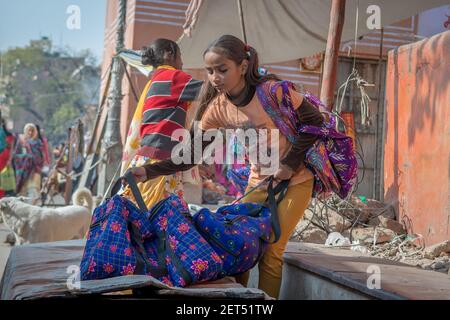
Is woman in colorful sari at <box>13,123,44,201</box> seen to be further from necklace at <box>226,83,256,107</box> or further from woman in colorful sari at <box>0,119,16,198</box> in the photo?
necklace at <box>226,83,256,107</box>

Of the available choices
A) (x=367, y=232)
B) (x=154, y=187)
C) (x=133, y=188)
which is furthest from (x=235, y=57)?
(x=367, y=232)

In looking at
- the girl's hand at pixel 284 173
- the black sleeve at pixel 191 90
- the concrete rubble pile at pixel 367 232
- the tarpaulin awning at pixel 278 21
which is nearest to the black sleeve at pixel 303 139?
the girl's hand at pixel 284 173

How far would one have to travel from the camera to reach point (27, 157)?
12438mm

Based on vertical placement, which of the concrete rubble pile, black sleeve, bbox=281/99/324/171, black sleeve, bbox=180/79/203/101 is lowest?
the concrete rubble pile

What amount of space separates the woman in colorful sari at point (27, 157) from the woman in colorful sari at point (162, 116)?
8.40 meters

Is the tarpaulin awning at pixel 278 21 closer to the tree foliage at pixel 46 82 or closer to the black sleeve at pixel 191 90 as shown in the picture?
the black sleeve at pixel 191 90

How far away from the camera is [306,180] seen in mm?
3477

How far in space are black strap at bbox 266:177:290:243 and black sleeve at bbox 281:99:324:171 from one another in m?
0.14

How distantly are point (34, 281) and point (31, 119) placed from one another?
4246cm

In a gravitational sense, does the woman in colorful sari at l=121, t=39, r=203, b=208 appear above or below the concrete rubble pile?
above

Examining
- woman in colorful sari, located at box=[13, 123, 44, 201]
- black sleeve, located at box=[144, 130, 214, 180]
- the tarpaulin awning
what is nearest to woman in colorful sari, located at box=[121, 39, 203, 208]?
black sleeve, located at box=[144, 130, 214, 180]

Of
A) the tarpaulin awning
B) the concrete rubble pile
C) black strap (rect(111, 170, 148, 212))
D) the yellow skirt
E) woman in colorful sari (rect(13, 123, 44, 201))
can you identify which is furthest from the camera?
woman in colorful sari (rect(13, 123, 44, 201))

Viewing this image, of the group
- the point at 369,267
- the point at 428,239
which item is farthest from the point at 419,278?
the point at 428,239

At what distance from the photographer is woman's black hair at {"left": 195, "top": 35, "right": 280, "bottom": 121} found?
10.8ft
